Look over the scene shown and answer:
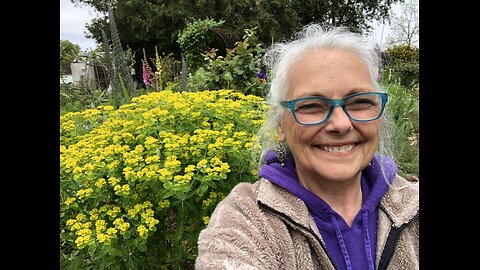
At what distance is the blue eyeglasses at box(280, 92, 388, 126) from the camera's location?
141 centimetres

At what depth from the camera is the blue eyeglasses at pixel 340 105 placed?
1.41 m

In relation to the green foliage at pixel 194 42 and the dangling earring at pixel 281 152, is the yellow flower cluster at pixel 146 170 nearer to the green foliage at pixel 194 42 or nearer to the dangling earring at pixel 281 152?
the dangling earring at pixel 281 152

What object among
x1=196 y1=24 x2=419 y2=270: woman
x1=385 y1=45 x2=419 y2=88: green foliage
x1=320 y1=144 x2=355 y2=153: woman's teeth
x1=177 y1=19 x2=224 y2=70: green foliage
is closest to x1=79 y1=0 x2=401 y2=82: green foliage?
x1=385 y1=45 x2=419 y2=88: green foliage

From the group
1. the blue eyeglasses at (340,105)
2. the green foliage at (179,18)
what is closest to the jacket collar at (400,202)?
the blue eyeglasses at (340,105)

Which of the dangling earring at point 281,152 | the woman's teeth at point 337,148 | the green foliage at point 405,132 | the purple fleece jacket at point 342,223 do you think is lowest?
the green foliage at point 405,132

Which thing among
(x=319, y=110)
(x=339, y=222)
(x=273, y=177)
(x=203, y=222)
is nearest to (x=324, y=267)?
(x=339, y=222)

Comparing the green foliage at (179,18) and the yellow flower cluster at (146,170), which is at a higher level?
the green foliage at (179,18)

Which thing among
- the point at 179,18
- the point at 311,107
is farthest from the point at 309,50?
the point at 179,18

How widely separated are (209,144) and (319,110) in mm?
764

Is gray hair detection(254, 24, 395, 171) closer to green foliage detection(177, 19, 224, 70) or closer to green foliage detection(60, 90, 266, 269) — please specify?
green foliage detection(60, 90, 266, 269)

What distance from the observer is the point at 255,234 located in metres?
1.29

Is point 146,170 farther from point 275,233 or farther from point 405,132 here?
point 405,132

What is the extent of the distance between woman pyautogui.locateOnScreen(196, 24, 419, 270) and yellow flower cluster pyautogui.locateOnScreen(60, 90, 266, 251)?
47cm
